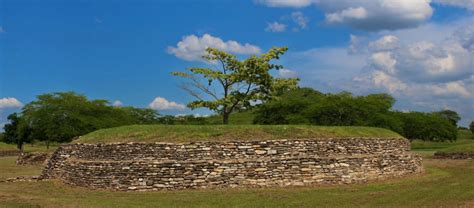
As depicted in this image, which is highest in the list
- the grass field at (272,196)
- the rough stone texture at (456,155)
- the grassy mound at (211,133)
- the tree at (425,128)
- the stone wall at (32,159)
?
the tree at (425,128)

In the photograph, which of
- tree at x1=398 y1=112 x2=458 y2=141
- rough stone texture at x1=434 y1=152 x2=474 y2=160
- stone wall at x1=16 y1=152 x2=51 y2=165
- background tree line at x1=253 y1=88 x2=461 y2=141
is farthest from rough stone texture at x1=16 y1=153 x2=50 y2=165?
tree at x1=398 y1=112 x2=458 y2=141

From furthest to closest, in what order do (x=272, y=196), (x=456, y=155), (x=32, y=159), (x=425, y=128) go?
(x=425, y=128), (x=456, y=155), (x=32, y=159), (x=272, y=196)

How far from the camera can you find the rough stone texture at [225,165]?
21.6 meters

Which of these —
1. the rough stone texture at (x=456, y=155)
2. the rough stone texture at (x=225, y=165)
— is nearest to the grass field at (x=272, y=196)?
the rough stone texture at (x=225, y=165)

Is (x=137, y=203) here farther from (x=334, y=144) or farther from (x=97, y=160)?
(x=334, y=144)

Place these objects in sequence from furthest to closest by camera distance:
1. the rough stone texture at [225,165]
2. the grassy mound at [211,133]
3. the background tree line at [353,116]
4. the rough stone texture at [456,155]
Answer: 1. the background tree line at [353,116]
2. the rough stone texture at [456,155]
3. the grassy mound at [211,133]
4. the rough stone texture at [225,165]

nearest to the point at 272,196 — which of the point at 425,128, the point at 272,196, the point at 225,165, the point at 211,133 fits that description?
the point at 272,196

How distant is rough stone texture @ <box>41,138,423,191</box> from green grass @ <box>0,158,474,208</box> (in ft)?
2.10

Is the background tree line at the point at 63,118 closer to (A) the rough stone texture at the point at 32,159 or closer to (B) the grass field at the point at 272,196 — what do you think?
(A) the rough stone texture at the point at 32,159

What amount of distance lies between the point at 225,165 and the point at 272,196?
3.44 m

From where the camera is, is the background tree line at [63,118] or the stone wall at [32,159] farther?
the background tree line at [63,118]

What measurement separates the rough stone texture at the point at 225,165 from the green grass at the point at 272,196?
0.64 meters

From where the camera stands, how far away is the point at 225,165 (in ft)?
71.5

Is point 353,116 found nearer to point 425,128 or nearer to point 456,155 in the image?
point 425,128
